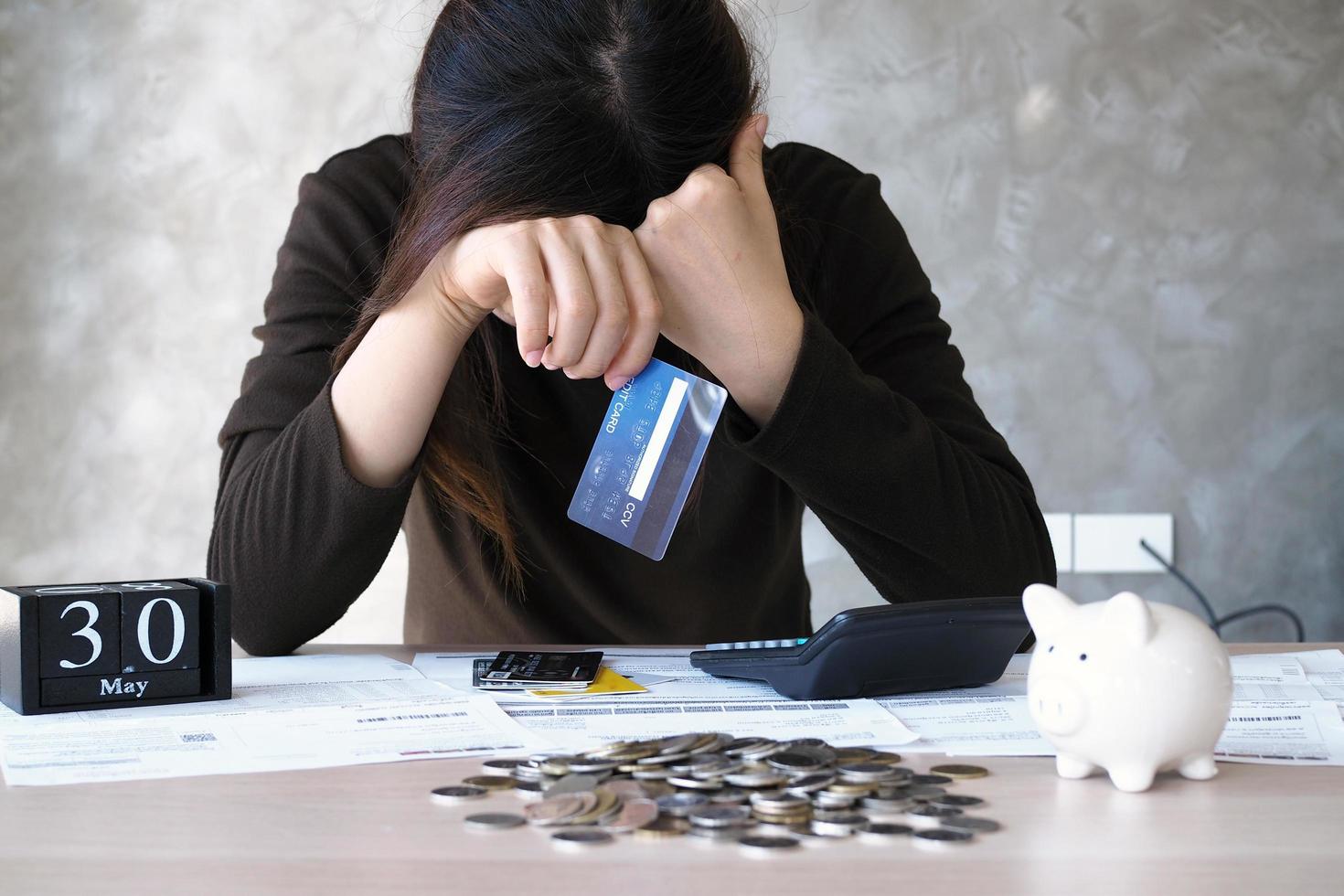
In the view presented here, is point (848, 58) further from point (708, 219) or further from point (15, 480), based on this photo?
point (15, 480)

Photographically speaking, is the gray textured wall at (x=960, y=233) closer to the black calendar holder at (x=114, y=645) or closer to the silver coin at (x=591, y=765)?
the black calendar holder at (x=114, y=645)

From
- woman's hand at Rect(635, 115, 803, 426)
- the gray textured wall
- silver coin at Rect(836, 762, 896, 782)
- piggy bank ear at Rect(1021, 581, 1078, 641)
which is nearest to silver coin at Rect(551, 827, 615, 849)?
silver coin at Rect(836, 762, 896, 782)

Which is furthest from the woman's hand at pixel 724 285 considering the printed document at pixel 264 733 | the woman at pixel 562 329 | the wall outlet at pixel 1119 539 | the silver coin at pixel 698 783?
the wall outlet at pixel 1119 539

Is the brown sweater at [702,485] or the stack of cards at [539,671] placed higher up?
the brown sweater at [702,485]

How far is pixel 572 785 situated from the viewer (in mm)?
483

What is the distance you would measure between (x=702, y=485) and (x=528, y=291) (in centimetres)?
42

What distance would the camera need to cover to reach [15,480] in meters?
2.14

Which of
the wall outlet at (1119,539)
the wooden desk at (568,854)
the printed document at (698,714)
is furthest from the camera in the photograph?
the wall outlet at (1119,539)

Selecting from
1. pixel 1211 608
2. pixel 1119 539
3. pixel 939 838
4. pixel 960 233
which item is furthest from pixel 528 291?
pixel 1211 608

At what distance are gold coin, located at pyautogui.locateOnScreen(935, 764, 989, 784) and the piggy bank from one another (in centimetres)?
3

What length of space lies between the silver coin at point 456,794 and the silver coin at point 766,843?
0.40 feet

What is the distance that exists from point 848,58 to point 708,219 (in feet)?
4.99

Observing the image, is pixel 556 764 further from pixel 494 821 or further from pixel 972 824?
pixel 972 824

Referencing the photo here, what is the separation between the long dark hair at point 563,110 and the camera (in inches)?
31.5
